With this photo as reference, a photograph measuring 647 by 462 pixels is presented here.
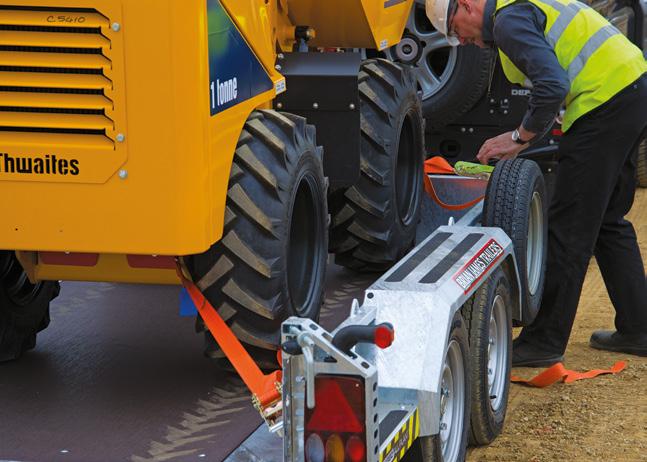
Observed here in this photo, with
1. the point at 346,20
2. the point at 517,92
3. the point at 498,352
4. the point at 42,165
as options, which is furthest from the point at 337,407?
the point at 517,92

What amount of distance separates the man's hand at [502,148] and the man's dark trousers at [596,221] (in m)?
0.25

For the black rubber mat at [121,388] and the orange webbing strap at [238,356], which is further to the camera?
the black rubber mat at [121,388]

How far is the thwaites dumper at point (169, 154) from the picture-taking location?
15.0ft

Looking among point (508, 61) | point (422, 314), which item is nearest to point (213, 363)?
point (422, 314)

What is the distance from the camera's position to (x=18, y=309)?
584cm

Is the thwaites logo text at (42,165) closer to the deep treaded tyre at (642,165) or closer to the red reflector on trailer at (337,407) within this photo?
the red reflector on trailer at (337,407)

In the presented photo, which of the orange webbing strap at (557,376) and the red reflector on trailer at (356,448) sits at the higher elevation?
the red reflector on trailer at (356,448)

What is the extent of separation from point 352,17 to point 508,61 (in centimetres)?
103

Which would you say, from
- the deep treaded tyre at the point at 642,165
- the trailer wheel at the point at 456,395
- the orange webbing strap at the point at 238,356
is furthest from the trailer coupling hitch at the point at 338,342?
the deep treaded tyre at the point at 642,165

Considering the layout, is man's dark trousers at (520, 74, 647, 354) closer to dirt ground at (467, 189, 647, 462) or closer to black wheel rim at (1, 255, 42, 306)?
dirt ground at (467, 189, 647, 462)

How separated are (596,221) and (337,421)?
322 centimetres

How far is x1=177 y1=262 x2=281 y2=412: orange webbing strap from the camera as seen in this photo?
14.4 ft

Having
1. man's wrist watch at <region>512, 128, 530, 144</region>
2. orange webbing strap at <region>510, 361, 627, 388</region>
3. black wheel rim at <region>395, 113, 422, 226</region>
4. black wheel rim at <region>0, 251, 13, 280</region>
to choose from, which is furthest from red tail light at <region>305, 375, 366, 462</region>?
black wheel rim at <region>395, 113, 422, 226</region>

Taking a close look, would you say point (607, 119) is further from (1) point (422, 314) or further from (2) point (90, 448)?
(2) point (90, 448)
